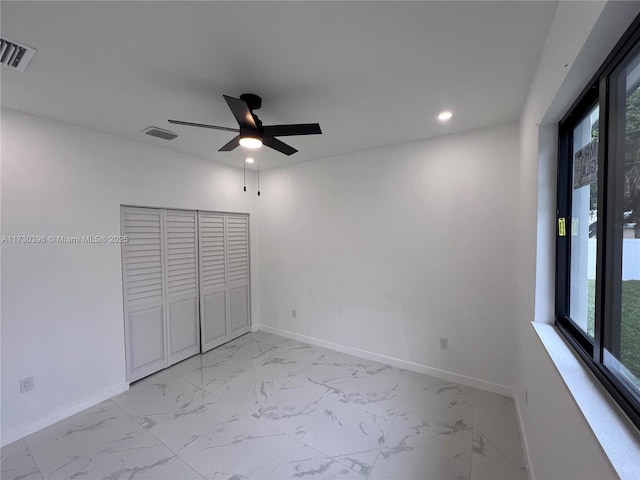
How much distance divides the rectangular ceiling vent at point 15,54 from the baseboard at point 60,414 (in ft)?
8.99

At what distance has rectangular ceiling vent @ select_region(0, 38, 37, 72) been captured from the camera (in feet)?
4.90

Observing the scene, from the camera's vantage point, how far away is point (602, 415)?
35.9 inches

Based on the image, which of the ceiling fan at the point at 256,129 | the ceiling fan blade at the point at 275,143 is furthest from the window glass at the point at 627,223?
the ceiling fan blade at the point at 275,143

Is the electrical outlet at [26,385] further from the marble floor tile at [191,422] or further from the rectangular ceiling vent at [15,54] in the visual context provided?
the rectangular ceiling vent at [15,54]

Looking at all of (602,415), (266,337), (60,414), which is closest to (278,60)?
(602,415)

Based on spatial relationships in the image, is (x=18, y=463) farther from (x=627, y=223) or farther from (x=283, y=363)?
(x=627, y=223)

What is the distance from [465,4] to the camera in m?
1.27

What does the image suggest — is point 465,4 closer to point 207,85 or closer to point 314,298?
point 207,85

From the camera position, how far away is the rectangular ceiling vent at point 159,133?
8.77 feet

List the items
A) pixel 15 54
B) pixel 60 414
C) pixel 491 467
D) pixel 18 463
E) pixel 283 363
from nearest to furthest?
pixel 15 54
pixel 491 467
pixel 18 463
pixel 60 414
pixel 283 363

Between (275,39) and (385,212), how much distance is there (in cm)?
222

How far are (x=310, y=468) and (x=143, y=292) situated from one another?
2551 mm

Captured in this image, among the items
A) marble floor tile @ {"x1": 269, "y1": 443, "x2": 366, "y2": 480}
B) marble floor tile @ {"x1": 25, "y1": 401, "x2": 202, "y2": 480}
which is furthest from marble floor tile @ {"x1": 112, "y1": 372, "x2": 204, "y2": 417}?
marble floor tile @ {"x1": 269, "y1": 443, "x2": 366, "y2": 480}

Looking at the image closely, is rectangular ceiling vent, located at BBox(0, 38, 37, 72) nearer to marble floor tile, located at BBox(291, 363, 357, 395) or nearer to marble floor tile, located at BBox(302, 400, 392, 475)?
marble floor tile, located at BBox(302, 400, 392, 475)
